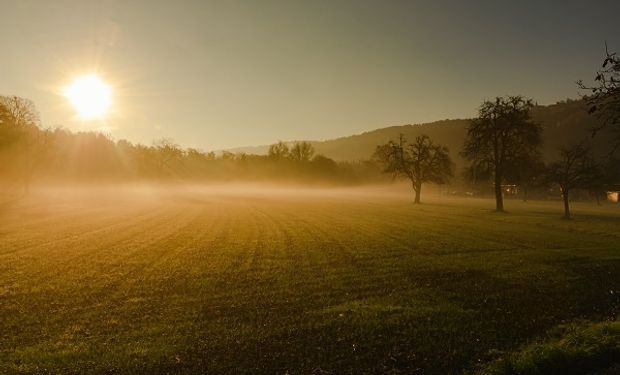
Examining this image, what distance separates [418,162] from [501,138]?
2194cm

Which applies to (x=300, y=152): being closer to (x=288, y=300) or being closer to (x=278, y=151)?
(x=278, y=151)

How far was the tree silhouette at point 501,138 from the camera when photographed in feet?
178

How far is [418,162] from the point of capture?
77.1 metres

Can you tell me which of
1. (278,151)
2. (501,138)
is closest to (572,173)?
(501,138)

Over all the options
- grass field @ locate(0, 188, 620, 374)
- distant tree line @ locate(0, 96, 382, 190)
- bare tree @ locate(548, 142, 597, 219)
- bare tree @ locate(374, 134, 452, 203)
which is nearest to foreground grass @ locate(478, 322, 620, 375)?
grass field @ locate(0, 188, 620, 374)

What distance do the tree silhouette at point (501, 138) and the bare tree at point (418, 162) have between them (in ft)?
58.1

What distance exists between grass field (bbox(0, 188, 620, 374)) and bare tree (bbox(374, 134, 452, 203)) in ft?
153

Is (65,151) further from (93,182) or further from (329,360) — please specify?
(329,360)

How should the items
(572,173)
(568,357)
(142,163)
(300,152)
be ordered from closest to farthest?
(568,357), (572,173), (142,163), (300,152)

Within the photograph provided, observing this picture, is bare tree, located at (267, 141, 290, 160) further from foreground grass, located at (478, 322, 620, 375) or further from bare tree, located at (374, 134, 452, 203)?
foreground grass, located at (478, 322, 620, 375)

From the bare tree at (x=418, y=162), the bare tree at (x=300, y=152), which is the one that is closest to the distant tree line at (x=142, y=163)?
the bare tree at (x=300, y=152)

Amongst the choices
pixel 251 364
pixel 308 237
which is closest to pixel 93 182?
pixel 308 237

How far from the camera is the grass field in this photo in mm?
10484

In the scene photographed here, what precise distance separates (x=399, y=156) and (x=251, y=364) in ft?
235
